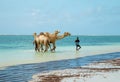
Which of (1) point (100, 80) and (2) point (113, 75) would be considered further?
(2) point (113, 75)

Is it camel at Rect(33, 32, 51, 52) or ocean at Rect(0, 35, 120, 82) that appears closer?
ocean at Rect(0, 35, 120, 82)

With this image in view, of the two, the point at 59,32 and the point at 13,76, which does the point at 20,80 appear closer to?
the point at 13,76

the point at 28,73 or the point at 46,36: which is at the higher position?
the point at 46,36

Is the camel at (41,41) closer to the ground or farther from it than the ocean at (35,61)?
farther from it

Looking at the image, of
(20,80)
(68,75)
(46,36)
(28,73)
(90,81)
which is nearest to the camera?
(90,81)

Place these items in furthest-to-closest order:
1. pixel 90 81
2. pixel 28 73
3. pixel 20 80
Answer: pixel 28 73 < pixel 20 80 < pixel 90 81

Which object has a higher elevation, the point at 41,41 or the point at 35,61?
the point at 41,41

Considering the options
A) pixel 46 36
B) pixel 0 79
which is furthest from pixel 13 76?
pixel 46 36

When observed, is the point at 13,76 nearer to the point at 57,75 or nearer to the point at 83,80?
the point at 57,75

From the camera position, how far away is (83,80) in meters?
13.0

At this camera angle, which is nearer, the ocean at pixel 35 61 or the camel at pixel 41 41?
the ocean at pixel 35 61

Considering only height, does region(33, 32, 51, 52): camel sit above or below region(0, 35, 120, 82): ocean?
above

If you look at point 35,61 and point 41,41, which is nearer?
point 35,61

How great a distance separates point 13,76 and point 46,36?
56.6ft
